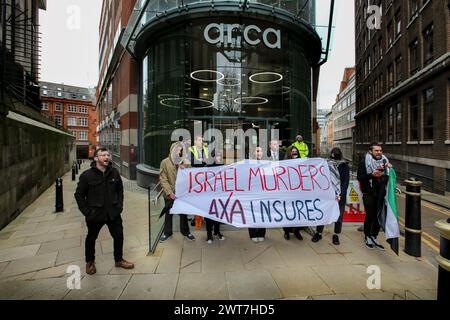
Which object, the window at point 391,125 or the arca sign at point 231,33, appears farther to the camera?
the window at point 391,125

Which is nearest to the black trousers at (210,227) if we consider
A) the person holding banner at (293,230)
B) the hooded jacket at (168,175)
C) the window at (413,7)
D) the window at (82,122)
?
the hooded jacket at (168,175)

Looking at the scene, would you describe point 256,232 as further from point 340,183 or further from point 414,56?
point 414,56

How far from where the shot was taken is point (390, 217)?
4.69m

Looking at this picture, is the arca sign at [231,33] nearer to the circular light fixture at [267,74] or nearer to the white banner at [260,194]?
the circular light fixture at [267,74]

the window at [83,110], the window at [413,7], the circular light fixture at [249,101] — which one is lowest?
the circular light fixture at [249,101]

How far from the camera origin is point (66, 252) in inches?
195

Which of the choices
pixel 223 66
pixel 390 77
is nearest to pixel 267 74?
pixel 223 66

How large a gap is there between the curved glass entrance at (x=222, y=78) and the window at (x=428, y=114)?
31.5 ft

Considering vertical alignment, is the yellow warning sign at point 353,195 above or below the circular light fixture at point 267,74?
below

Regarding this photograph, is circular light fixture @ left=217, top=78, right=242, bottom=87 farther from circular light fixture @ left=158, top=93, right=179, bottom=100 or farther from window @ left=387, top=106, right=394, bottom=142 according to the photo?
window @ left=387, top=106, right=394, bottom=142

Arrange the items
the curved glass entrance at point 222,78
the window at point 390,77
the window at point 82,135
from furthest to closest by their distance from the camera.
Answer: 1. the window at point 82,135
2. the window at point 390,77
3. the curved glass entrance at point 222,78

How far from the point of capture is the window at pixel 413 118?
57.3 ft
